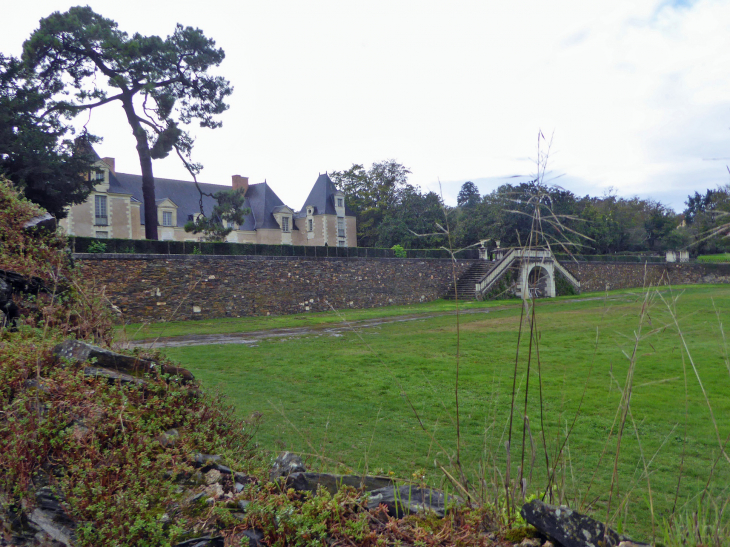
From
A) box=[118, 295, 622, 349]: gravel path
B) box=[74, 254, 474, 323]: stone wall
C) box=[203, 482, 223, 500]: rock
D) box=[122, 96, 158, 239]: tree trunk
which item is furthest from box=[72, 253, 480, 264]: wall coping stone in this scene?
box=[203, 482, 223, 500]: rock

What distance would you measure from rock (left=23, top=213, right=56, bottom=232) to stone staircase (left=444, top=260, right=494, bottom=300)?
27.3m

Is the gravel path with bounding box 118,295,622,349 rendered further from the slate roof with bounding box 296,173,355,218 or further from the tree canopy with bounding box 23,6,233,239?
the slate roof with bounding box 296,173,355,218

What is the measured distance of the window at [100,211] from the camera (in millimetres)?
34031

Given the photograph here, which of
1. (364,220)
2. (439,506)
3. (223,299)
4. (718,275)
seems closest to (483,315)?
(223,299)

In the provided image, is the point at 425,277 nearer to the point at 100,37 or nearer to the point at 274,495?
the point at 100,37

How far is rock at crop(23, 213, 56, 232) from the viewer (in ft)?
23.5

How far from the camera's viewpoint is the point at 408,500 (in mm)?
2939

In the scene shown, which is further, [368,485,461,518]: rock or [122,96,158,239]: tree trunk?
[122,96,158,239]: tree trunk

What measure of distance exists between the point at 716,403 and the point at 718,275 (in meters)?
57.9

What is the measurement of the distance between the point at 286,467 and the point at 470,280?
32894 millimetres

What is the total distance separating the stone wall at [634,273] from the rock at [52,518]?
38154 millimetres

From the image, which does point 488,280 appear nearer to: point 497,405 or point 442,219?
point 442,219

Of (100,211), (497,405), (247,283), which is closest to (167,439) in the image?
(497,405)

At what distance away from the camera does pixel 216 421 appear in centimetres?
422
